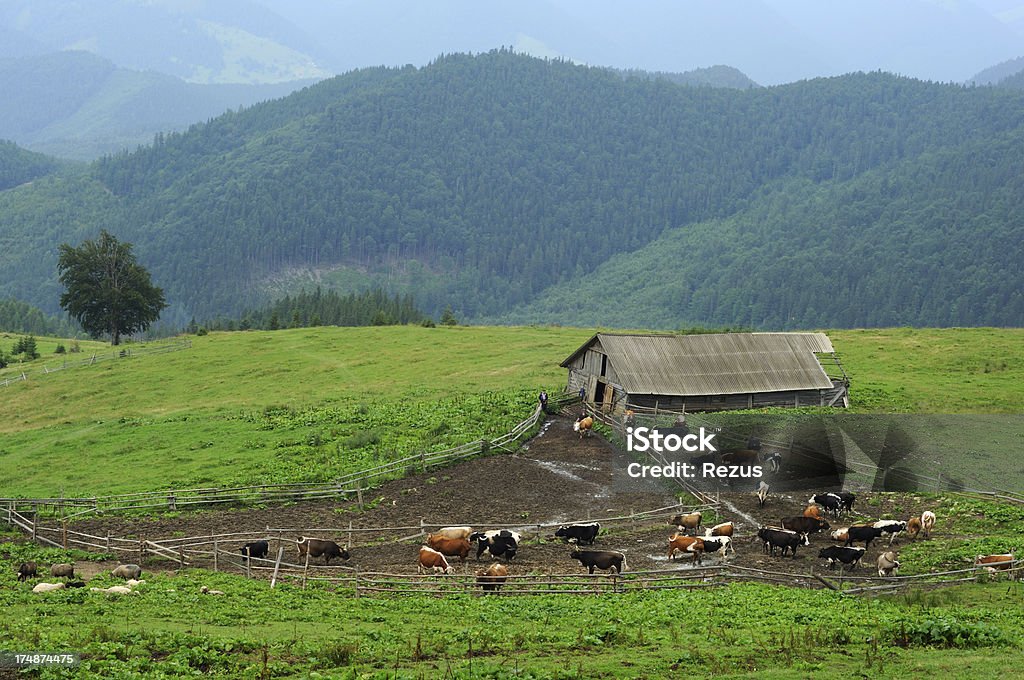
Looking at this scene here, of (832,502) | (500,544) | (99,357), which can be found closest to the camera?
(500,544)

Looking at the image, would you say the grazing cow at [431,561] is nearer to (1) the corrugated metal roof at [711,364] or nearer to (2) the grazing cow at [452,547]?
(2) the grazing cow at [452,547]

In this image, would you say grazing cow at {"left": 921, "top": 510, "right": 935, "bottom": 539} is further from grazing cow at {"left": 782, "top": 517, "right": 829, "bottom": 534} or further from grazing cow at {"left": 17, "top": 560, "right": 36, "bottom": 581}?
grazing cow at {"left": 17, "top": 560, "right": 36, "bottom": 581}

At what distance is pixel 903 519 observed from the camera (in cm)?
3344

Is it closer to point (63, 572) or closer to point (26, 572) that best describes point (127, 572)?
point (63, 572)

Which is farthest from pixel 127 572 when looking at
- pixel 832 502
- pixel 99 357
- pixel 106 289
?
pixel 106 289

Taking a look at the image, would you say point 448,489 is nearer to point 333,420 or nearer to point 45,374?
point 333,420

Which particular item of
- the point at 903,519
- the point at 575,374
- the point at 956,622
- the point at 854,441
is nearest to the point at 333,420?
the point at 575,374

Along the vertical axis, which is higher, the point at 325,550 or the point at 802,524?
the point at 802,524

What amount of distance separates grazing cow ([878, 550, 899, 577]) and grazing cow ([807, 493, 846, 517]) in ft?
22.9

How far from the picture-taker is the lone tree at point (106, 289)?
95.3 meters

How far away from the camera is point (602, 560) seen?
28531 mm

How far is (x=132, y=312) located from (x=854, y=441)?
78.1 metres

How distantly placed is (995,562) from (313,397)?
48.4m

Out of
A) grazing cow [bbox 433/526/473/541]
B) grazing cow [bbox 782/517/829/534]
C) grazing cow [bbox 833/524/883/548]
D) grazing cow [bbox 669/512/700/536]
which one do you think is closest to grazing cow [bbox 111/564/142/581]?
grazing cow [bbox 433/526/473/541]
